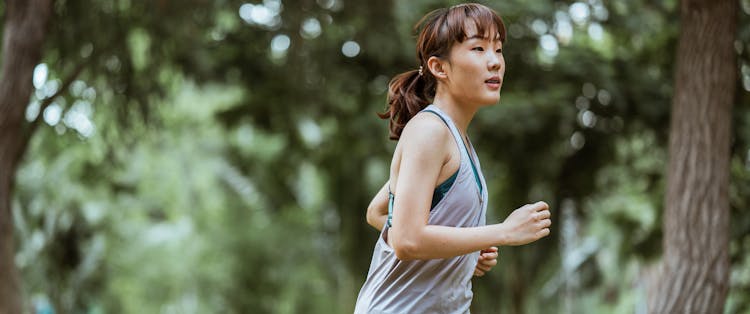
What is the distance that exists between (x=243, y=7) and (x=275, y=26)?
525 millimetres

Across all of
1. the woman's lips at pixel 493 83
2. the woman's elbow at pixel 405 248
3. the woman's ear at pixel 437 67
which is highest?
the woman's ear at pixel 437 67

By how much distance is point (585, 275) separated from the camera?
18.5 metres

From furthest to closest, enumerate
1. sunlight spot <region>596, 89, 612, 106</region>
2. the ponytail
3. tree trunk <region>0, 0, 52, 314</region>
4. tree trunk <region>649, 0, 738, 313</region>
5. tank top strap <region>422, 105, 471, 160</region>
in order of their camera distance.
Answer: sunlight spot <region>596, 89, 612, 106</region> → tree trunk <region>0, 0, 52, 314</region> → tree trunk <region>649, 0, 738, 313</region> → the ponytail → tank top strap <region>422, 105, 471, 160</region>

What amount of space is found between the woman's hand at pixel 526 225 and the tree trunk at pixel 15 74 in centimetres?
686

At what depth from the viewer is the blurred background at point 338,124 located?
10453 millimetres

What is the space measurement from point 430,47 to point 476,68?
0.56 feet

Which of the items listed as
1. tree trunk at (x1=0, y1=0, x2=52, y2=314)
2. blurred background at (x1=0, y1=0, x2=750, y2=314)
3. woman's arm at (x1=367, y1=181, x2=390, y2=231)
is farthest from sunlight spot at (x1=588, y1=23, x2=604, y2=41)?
woman's arm at (x1=367, y1=181, x2=390, y2=231)

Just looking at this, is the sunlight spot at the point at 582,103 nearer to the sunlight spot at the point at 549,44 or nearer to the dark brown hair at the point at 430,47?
the sunlight spot at the point at 549,44

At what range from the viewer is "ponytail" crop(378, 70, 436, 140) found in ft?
9.85

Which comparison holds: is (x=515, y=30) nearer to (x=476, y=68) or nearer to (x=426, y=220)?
(x=476, y=68)

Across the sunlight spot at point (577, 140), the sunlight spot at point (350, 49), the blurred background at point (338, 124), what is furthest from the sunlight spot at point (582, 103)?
the sunlight spot at point (350, 49)

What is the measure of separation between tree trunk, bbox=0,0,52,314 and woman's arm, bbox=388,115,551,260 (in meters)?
6.72

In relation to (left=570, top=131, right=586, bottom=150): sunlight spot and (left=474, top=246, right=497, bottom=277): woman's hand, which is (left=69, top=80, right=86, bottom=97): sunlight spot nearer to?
(left=570, top=131, right=586, bottom=150): sunlight spot

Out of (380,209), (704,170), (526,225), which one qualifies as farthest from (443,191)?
(704,170)
